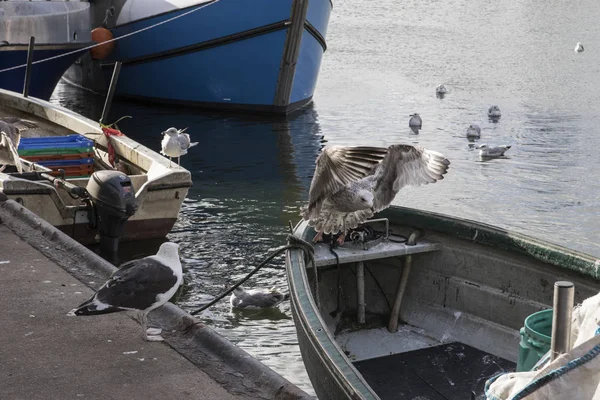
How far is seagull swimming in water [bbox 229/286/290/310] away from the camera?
9.18m

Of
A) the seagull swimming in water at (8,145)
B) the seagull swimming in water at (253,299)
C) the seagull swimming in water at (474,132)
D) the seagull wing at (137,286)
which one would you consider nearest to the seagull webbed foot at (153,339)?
the seagull wing at (137,286)

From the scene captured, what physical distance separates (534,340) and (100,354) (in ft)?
7.70

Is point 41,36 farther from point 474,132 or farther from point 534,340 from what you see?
point 534,340

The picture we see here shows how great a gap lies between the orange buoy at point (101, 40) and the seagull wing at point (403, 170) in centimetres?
1380

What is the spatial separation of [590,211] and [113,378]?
9.23 meters

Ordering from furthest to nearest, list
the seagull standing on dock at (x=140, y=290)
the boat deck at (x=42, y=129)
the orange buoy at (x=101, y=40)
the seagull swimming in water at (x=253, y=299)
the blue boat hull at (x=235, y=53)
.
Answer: the orange buoy at (x=101, y=40), the blue boat hull at (x=235, y=53), the boat deck at (x=42, y=129), the seagull swimming in water at (x=253, y=299), the seagull standing on dock at (x=140, y=290)

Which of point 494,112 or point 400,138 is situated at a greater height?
point 494,112

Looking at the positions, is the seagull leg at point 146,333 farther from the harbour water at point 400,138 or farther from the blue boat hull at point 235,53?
the blue boat hull at point 235,53

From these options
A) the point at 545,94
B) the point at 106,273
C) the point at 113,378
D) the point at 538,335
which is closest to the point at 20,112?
the point at 106,273

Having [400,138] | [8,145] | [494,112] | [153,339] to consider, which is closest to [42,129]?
[8,145]

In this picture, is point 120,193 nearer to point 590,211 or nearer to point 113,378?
point 113,378

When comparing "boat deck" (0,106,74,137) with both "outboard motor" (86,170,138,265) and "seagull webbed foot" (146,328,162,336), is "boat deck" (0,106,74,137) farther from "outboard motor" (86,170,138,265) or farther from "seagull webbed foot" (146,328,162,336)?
"seagull webbed foot" (146,328,162,336)

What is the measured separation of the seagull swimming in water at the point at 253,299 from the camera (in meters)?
9.18

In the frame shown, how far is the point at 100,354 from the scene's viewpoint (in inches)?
212
